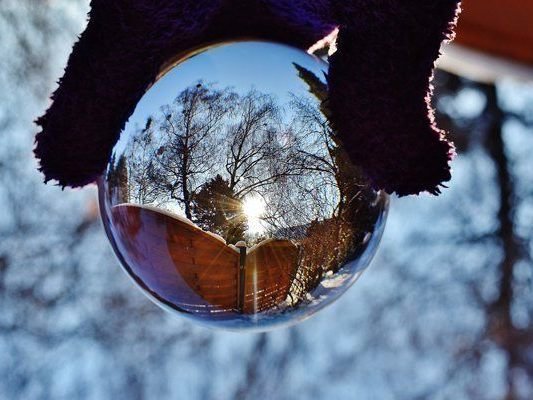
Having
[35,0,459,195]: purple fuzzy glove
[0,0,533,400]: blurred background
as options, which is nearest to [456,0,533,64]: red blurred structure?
[35,0,459,195]: purple fuzzy glove

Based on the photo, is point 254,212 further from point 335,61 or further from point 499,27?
point 499,27

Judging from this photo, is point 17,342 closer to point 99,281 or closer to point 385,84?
point 99,281

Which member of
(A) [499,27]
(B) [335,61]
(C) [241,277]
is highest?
(A) [499,27]

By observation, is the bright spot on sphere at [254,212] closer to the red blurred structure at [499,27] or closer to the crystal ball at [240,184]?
the crystal ball at [240,184]

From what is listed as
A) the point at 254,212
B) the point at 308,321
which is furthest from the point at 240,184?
the point at 308,321

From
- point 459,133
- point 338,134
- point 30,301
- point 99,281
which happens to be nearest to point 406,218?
point 459,133

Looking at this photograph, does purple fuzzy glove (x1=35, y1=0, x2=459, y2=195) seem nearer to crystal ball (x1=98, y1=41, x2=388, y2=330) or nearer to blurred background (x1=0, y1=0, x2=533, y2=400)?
crystal ball (x1=98, y1=41, x2=388, y2=330)

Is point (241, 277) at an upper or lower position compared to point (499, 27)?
lower
